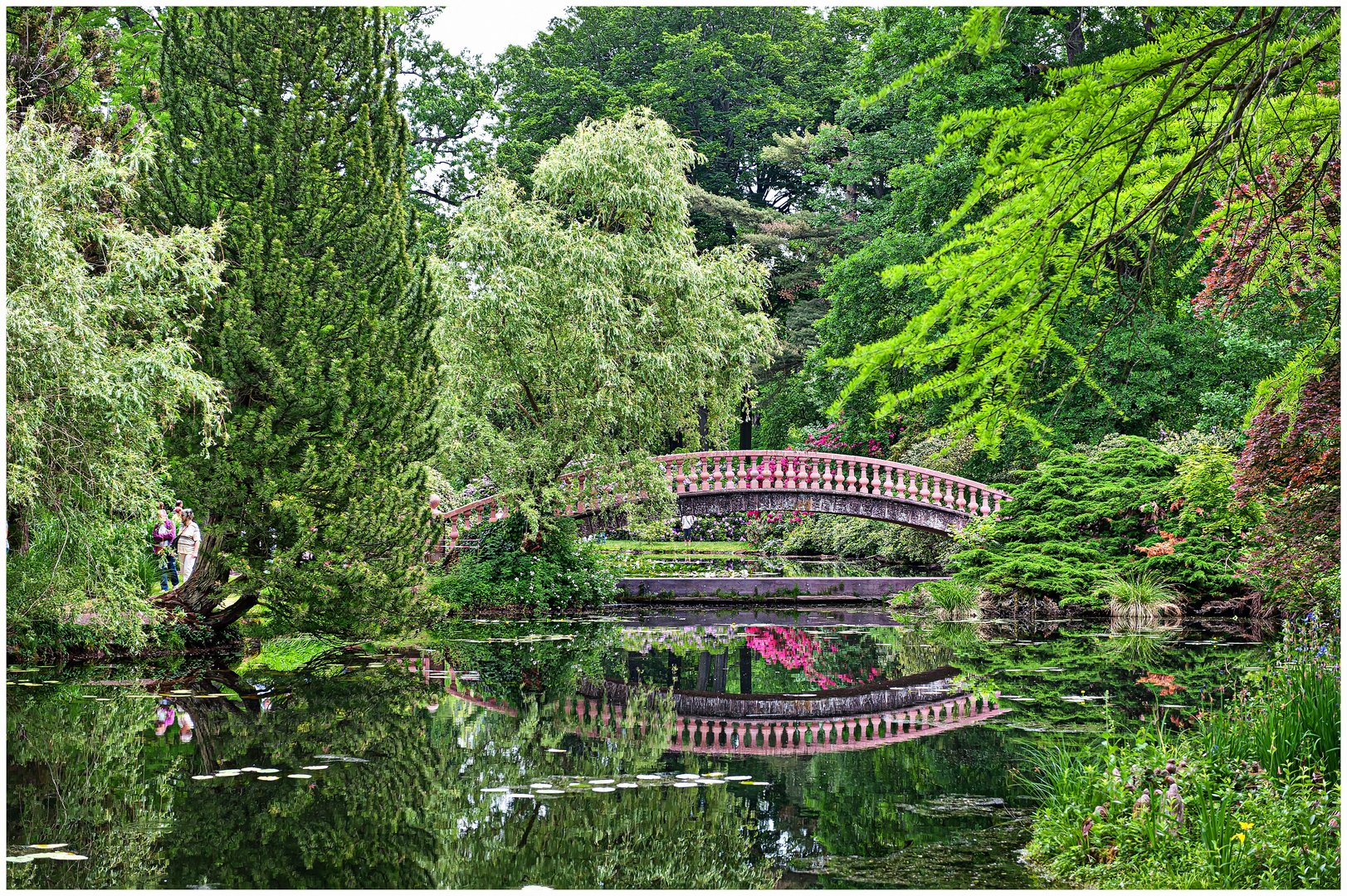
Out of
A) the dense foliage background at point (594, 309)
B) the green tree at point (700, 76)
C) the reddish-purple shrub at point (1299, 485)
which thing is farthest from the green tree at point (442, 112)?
the reddish-purple shrub at point (1299, 485)

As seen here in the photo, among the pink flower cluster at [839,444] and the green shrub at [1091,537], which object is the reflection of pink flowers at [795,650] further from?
the pink flower cluster at [839,444]

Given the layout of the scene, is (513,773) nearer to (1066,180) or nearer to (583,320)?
(1066,180)

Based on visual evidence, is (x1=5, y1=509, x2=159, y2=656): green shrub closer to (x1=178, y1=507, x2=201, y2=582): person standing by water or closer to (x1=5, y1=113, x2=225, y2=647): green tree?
(x1=5, y1=113, x2=225, y2=647): green tree

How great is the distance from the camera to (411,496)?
46.4ft

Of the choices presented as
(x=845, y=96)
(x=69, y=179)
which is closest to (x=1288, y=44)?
(x=69, y=179)

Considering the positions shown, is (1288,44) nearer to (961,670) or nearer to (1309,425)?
(1309,425)

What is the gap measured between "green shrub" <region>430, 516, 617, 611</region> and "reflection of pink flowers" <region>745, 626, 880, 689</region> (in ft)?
10.7

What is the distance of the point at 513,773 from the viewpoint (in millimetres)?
7828

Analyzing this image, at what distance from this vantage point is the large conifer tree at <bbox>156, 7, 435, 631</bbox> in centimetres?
1338

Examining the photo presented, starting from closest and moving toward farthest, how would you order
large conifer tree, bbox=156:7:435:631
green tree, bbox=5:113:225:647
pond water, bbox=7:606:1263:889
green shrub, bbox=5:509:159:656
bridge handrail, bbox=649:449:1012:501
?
pond water, bbox=7:606:1263:889 → green tree, bbox=5:113:225:647 → green shrub, bbox=5:509:159:656 → large conifer tree, bbox=156:7:435:631 → bridge handrail, bbox=649:449:1012:501

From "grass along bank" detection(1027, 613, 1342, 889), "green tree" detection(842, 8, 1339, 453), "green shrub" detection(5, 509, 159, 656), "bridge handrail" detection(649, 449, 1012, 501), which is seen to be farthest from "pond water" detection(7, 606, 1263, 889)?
"bridge handrail" detection(649, 449, 1012, 501)

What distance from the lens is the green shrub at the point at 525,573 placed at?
19609 mm

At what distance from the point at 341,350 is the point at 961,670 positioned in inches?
318

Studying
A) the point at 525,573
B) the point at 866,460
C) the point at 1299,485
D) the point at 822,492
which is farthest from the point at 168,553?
the point at 1299,485
